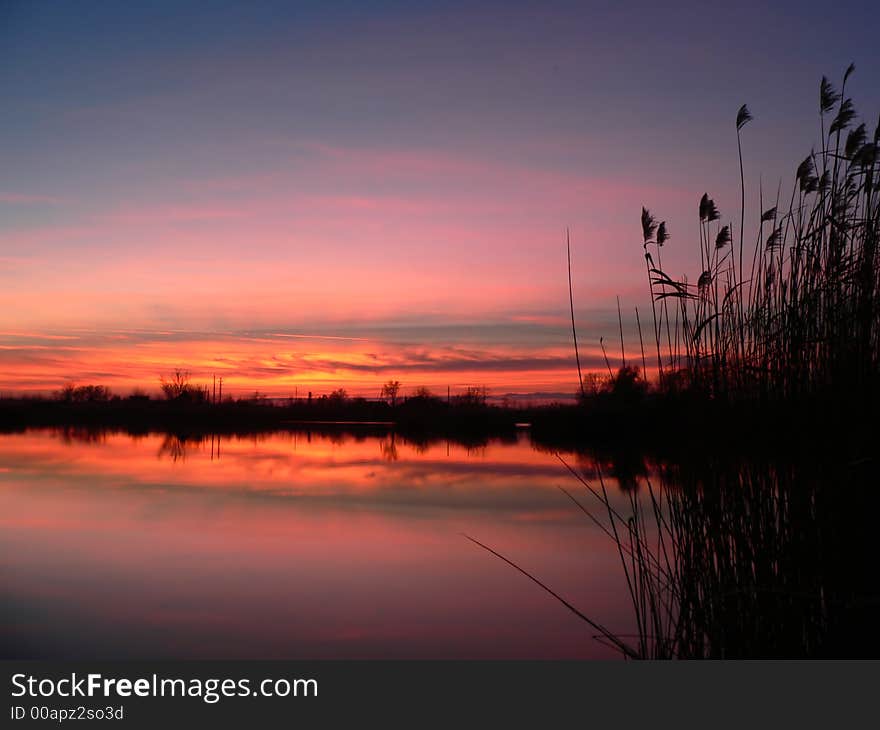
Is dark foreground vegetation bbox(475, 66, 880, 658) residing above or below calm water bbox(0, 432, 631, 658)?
above

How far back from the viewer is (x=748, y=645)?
2947 millimetres

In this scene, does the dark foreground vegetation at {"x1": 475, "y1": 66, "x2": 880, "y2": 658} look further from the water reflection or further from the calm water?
the calm water

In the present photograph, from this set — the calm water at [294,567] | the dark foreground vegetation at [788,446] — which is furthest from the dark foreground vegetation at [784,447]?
the calm water at [294,567]

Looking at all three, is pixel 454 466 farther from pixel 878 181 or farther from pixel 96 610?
pixel 878 181

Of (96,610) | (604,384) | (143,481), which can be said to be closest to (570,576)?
(604,384)

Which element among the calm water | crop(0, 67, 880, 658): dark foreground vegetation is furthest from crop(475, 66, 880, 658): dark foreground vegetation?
the calm water

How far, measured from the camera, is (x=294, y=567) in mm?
7414

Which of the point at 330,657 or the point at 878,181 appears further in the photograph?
the point at 330,657

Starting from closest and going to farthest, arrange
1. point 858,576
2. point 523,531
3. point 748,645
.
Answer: point 858,576, point 748,645, point 523,531

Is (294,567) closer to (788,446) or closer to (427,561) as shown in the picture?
(427,561)

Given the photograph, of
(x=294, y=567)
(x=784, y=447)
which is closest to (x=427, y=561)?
(x=294, y=567)

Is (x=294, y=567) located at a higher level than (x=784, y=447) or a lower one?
lower

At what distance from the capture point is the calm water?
5254 millimetres

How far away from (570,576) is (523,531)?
7.20 feet
